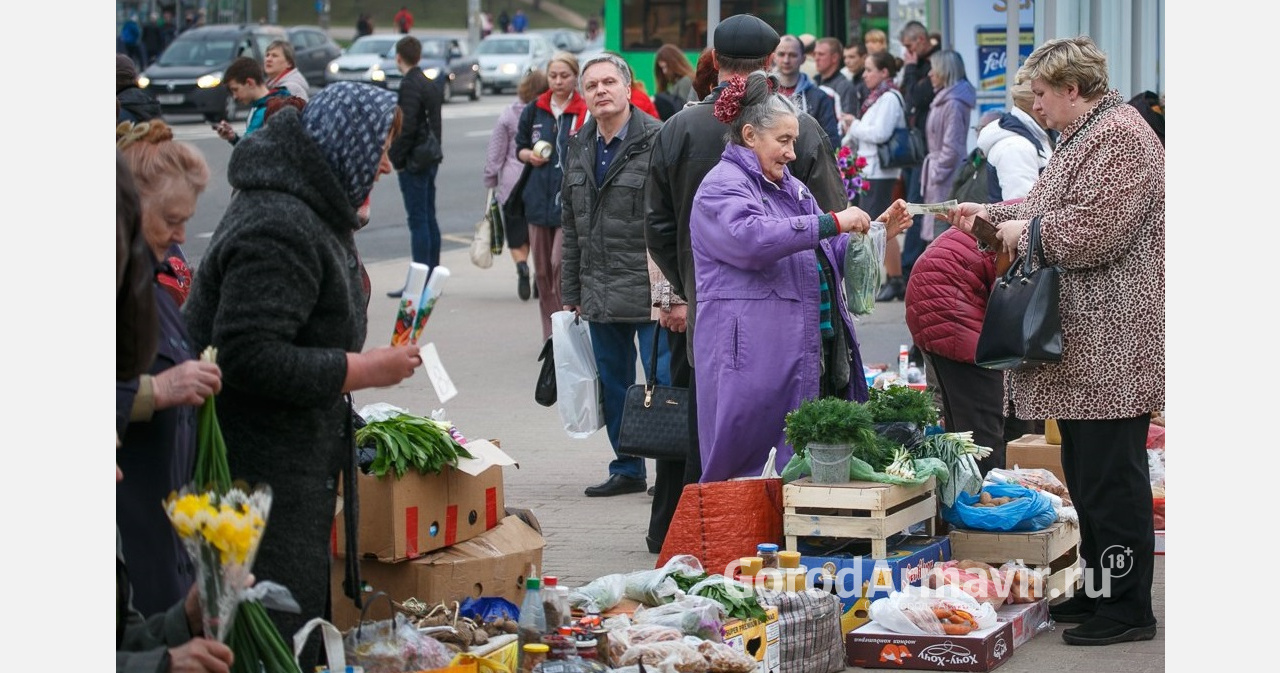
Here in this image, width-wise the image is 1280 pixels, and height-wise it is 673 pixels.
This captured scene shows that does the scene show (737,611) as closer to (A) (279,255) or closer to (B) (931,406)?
(B) (931,406)

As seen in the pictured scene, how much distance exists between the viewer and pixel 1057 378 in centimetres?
549

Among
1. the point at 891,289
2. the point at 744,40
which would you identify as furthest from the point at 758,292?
the point at 891,289

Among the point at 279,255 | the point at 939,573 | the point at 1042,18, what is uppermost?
the point at 1042,18

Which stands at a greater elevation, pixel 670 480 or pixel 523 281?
pixel 523 281

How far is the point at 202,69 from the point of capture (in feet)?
104

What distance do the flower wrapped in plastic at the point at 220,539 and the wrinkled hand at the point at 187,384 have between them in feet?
0.67

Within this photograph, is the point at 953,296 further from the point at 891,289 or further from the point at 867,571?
the point at 891,289

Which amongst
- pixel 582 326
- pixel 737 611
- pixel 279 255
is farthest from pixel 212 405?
pixel 582 326

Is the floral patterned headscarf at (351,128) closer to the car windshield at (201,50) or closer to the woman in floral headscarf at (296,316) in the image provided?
the woman in floral headscarf at (296,316)

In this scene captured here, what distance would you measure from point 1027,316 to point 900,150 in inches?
331

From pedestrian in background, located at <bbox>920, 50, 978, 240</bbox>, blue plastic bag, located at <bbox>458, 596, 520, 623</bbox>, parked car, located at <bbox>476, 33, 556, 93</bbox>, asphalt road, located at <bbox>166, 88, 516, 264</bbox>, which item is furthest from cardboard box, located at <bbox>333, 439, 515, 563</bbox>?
parked car, located at <bbox>476, 33, 556, 93</bbox>

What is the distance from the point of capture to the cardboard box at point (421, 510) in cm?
508

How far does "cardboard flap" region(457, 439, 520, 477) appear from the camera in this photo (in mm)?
5246

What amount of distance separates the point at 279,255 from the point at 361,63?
36.2m
